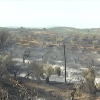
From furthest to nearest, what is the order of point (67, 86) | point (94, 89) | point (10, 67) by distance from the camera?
1. point (10, 67)
2. point (67, 86)
3. point (94, 89)

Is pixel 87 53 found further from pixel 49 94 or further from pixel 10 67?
pixel 49 94

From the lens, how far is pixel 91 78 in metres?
31.4

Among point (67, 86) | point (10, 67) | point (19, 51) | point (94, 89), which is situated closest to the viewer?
point (94, 89)

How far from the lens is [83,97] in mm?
29609

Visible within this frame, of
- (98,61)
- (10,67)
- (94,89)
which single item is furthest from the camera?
(98,61)

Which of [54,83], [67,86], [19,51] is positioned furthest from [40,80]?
[19,51]

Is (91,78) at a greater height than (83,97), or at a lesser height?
greater

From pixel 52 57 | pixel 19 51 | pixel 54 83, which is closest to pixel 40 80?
pixel 54 83

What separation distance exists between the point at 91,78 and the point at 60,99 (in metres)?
6.48

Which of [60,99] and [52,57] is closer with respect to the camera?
[60,99]

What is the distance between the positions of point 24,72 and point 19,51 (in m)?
22.8

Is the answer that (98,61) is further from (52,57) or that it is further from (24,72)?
(24,72)

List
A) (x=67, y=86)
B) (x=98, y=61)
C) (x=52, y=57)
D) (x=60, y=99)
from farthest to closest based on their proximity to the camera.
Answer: (x=52, y=57), (x=98, y=61), (x=67, y=86), (x=60, y=99)

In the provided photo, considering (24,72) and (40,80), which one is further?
(24,72)
